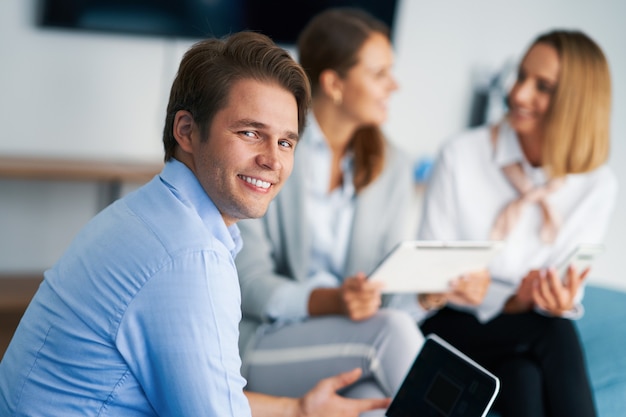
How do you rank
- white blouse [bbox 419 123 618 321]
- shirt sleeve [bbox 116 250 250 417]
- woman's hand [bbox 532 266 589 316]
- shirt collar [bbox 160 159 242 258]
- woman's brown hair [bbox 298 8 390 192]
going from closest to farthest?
shirt sleeve [bbox 116 250 250 417] → shirt collar [bbox 160 159 242 258] → woman's hand [bbox 532 266 589 316] → woman's brown hair [bbox 298 8 390 192] → white blouse [bbox 419 123 618 321]

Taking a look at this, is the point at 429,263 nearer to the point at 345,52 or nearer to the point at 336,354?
the point at 336,354

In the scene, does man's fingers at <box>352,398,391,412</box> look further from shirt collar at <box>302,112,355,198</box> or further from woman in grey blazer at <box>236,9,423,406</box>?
shirt collar at <box>302,112,355,198</box>

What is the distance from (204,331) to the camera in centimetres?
99

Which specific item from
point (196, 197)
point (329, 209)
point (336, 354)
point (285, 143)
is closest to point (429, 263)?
point (336, 354)

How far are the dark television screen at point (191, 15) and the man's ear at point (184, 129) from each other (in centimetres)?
153

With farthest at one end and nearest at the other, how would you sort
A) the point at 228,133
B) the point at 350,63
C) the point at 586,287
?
1. the point at 586,287
2. the point at 350,63
3. the point at 228,133

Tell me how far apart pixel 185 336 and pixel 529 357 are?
3.41 feet

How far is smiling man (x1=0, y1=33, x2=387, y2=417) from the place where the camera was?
989 millimetres

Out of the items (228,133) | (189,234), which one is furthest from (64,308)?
(228,133)

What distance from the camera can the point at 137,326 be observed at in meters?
0.99

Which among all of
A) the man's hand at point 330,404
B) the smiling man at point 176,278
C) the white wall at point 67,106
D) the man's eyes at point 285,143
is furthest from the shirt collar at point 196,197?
the white wall at point 67,106

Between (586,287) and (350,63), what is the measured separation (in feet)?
3.64

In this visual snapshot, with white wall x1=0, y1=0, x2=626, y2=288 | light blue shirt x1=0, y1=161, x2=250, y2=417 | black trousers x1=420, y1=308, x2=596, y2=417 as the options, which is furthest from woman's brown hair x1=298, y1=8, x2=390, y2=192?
white wall x1=0, y1=0, x2=626, y2=288

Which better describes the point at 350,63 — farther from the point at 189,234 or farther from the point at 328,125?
the point at 189,234
